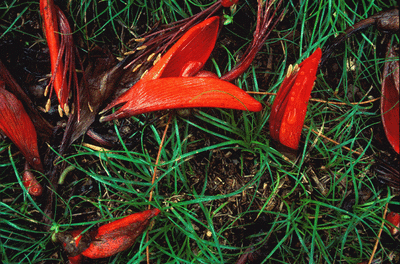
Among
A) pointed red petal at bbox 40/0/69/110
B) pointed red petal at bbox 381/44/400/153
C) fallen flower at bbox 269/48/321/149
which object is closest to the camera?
fallen flower at bbox 269/48/321/149

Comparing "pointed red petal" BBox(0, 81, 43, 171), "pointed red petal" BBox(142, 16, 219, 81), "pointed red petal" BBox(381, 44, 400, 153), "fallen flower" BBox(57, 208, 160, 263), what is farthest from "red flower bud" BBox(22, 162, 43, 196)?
"pointed red petal" BBox(381, 44, 400, 153)

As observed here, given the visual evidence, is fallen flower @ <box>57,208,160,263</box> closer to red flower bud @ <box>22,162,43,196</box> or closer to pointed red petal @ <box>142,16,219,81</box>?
red flower bud @ <box>22,162,43,196</box>

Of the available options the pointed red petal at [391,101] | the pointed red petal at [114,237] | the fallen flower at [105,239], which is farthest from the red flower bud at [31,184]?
the pointed red petal at [391,101]

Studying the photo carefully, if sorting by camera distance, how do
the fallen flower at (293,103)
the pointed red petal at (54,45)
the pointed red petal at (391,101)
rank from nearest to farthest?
the fallen flower at (293,103)
the pointed red petal at (54,45)
the pointed red petal at (391,101)

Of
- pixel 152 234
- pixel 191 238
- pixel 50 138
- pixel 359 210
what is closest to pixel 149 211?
pixel 152 234

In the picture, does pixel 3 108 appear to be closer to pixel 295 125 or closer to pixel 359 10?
pixel 295 125

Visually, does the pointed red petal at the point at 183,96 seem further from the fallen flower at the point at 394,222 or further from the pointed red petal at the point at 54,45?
the fallen flower at the point at 394,222
